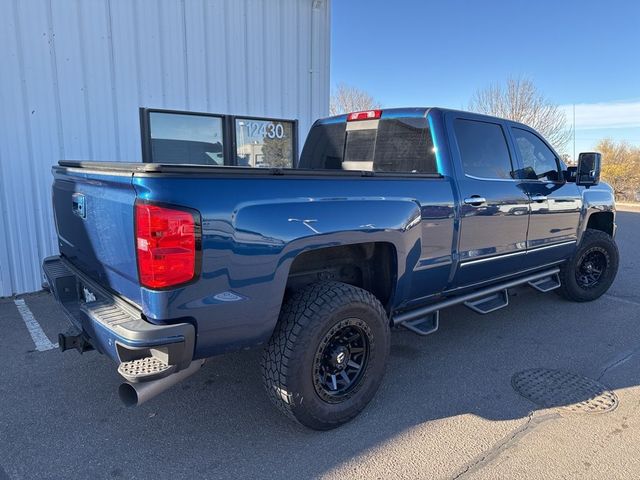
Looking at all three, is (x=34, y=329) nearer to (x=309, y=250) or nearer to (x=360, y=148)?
(x=309, y=250)

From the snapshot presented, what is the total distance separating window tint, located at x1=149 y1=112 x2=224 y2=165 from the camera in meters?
6.25

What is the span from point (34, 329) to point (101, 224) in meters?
2.64

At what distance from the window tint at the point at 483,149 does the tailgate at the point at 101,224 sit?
2580mm

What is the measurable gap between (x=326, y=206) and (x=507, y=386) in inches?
80.5

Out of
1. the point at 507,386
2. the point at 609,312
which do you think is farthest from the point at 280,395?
the point at 609,312

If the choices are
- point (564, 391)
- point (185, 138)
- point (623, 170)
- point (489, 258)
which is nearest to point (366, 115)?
point (489, 258)

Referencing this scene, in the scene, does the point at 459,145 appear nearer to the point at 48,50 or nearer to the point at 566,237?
the point at 566,237

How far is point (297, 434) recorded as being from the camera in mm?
2762

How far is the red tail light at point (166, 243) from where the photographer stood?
204cm

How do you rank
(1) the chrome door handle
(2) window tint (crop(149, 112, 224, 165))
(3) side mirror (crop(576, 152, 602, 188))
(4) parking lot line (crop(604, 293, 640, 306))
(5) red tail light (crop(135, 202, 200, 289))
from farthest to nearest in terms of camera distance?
(2) window tint (crop(149, 112, 224, 165))
(4) parking lot line (crop(604, 293, 640, 306))
(3) side mirror (crop(576, 152, 602, 188))
(1) the chrome door handle
(5) red tail light (crop(135, 202, 200, 289))

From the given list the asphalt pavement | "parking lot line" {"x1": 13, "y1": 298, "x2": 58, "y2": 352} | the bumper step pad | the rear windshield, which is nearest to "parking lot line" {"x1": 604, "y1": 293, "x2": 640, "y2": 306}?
the asphalt pavement

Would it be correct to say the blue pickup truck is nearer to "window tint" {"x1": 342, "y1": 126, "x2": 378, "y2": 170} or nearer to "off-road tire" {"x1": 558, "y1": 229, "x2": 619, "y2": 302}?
"window tint" {"x1": 342, "y1": 126, "x2": 378, "y2": 170}

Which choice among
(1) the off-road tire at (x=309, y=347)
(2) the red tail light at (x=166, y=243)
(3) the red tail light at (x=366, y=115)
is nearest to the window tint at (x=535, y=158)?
(3) the red tail light at (x=366, y=115)

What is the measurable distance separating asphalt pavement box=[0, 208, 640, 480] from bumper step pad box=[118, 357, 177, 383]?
625 mm
